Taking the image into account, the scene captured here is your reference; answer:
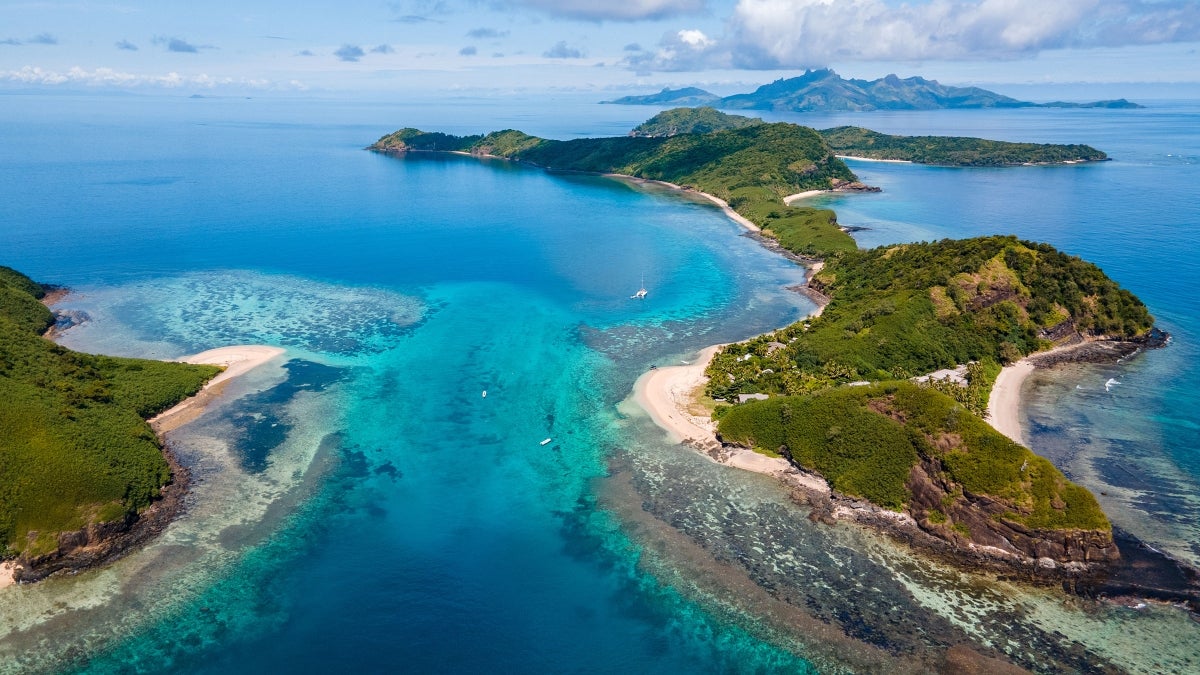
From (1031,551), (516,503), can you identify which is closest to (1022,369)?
(1031,551)

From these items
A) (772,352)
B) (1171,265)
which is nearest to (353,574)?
(772,352)

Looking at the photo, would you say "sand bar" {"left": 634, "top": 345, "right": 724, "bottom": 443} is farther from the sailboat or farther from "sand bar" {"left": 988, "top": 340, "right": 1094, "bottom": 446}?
"sand bar" {"left": 988, "top": 340, "right": 1094, "bottom": 446}

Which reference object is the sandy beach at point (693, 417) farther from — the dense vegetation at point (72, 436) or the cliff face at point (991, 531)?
the dense vegetation at point (72, 436)

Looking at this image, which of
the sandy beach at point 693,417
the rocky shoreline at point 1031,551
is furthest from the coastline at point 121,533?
the rocky shoreline at point 1031,551

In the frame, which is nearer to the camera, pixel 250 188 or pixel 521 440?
pixel 521 440

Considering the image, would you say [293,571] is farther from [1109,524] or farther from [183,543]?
[1109,524]

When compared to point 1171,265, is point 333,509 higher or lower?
lower

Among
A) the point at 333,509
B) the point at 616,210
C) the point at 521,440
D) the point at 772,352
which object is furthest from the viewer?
the point at 616,210
